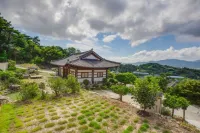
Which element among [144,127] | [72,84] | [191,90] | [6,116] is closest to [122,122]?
[144,127]

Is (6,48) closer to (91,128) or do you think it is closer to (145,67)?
(91,128)

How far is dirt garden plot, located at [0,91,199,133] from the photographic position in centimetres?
718

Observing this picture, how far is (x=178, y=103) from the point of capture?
10734 millimetres

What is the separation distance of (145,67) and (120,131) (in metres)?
99.9

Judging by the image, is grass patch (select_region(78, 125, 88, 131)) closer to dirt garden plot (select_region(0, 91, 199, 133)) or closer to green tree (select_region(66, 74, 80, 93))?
dirt garden plot (select_region(0, 91, 199, 133))

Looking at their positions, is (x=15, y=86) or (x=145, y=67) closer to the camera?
(x=15, y=86)

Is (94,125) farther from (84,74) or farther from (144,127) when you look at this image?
(84,74)

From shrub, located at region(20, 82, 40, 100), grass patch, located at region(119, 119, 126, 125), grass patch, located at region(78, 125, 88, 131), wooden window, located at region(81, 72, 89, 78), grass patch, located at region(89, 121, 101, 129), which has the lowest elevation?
grass patch, located at region(119, 119, 126, 125)

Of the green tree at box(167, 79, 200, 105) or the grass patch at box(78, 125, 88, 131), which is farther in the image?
the green tree at box(167, 79, 200, 105)

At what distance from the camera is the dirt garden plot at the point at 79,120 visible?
7176 mm

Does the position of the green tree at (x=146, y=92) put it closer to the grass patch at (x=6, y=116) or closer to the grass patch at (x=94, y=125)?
the grass patch at (x=94, y=125)

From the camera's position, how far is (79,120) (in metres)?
8.02

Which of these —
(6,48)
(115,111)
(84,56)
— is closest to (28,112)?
(115,111)

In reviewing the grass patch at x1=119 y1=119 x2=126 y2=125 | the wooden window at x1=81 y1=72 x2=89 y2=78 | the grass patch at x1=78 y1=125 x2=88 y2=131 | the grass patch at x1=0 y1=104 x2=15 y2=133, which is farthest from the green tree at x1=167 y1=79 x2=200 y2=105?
the grass patch at x1=0 y1=104 x2=15 y2=133
